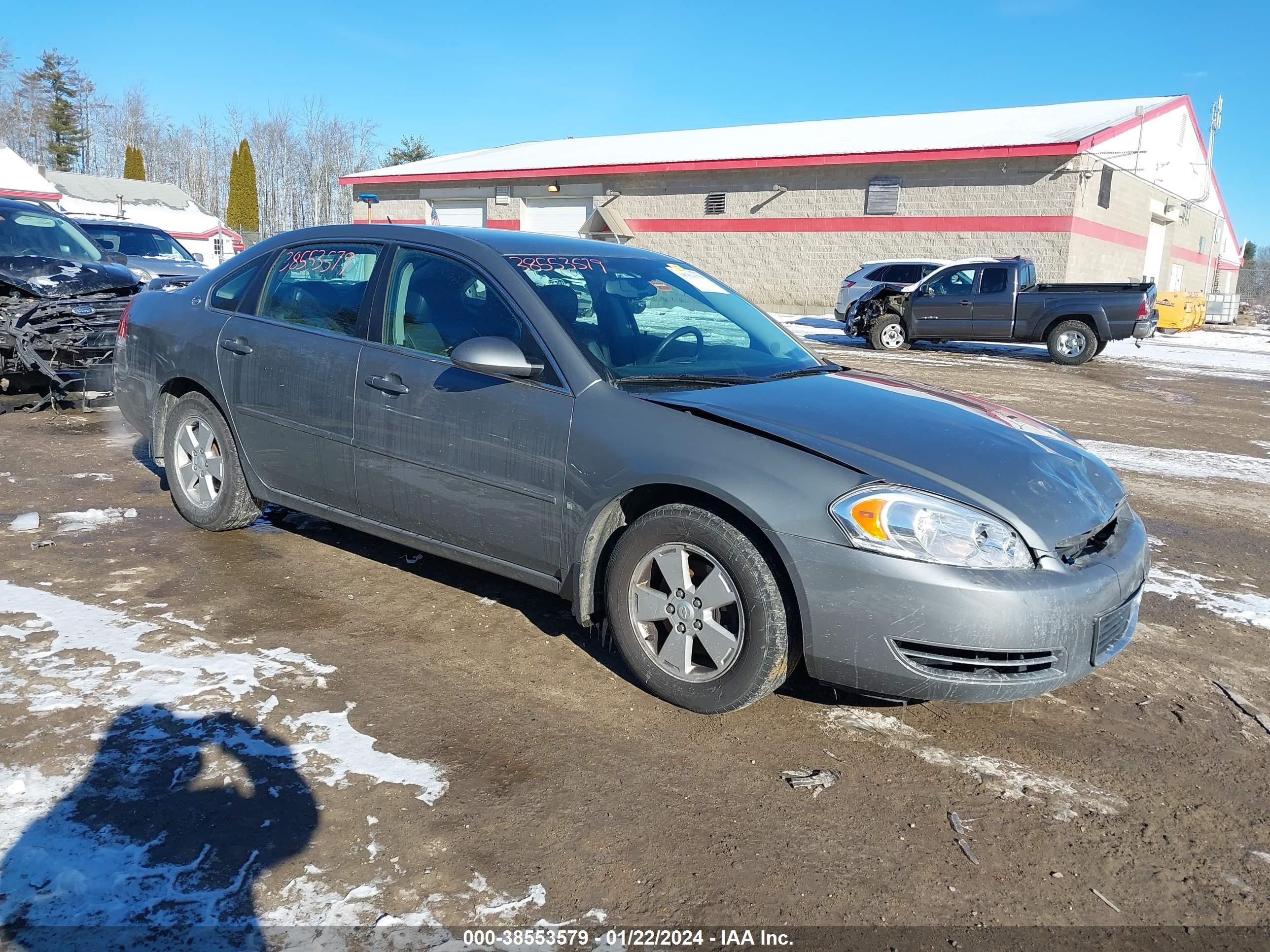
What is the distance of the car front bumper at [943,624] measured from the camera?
114 inches

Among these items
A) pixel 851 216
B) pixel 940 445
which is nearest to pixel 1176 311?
pixel 851 216

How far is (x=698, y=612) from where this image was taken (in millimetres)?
3254

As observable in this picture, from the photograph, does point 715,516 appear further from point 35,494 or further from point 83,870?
point 35,494

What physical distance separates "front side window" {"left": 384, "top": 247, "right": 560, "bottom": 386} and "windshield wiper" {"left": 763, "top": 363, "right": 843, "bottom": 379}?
1.03m

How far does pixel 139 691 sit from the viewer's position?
10.9 ft

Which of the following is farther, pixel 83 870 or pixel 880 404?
pixel 880 404

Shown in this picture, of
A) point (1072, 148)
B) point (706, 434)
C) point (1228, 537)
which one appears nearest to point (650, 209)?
point (1072, 148)

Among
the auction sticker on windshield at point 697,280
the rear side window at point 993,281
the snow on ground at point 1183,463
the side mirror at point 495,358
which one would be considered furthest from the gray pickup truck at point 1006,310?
the side mirror at point 495,358

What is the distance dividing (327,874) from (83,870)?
1.91ft

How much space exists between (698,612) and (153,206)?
61.8 m

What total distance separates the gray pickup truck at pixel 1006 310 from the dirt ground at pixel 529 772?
44.3ft

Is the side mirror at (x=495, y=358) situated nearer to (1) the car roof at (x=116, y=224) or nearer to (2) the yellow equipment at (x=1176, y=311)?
(1) the car roof at (x=116, y=224)

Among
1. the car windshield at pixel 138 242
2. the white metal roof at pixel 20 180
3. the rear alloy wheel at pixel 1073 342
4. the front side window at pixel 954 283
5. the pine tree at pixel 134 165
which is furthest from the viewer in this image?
the pine tree at pixel 134 165

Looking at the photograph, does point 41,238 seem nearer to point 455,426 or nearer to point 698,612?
point 455,426
